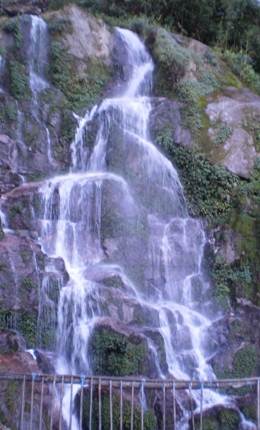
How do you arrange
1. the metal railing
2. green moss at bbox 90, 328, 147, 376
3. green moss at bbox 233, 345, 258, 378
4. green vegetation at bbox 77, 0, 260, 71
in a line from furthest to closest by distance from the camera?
1. green vegetation at bbox 77, 0, 260, 71
2. green moss at bbox 233, 345, 258, 378
3. green moss at bbox 90, 328, 147, 376
4. the metal railing

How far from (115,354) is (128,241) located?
3.25 m

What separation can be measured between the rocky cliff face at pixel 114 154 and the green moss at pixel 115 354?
2 cm

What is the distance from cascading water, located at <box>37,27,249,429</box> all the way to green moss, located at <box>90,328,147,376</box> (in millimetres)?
180

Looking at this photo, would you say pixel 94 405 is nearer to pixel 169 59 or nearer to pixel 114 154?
pixel 114 154

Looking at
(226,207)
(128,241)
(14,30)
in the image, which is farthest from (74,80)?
(128,241)

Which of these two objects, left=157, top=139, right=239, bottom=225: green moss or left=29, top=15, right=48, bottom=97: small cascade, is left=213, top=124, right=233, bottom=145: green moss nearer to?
left=157, top=139, right=239, bottom=225: green moss

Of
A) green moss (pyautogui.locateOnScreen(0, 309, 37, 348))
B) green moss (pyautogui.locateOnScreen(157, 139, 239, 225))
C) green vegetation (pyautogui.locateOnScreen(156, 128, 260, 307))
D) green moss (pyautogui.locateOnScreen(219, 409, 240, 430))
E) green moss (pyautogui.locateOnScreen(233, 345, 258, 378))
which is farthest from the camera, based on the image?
green moss (pyautogui.locateOnScreen(157, 139, 239, 225))

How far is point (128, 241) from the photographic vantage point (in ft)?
39.7

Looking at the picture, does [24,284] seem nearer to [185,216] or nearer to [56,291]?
[56,291]

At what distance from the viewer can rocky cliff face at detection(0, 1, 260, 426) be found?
397 inches

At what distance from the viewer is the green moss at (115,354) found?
9219 millimetres

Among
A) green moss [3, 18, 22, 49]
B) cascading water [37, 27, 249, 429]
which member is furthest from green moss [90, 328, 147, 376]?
green moss [3, 18, 22, 49]

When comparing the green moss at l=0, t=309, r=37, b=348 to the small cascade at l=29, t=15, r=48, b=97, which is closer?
the green moss at l=0, t=309, r=37, b=348

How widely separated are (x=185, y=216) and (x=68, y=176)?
9.16ft
